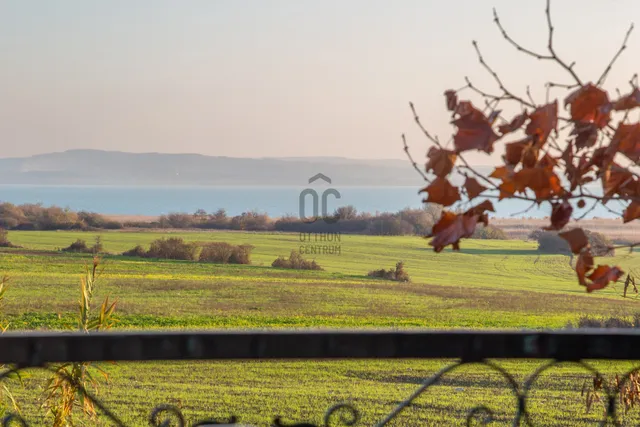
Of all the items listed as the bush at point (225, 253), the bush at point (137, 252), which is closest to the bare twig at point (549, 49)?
the bush at point (225, 253)

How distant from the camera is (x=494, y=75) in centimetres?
97

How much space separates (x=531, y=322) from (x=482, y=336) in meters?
20.0

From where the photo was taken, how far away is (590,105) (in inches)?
33.4

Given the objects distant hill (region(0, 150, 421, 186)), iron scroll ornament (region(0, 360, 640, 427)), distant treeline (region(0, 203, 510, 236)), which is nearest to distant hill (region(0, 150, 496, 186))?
distant hill (region(0, 150, 421, 186))

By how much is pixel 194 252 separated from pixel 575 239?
Answer: 28896 millimetres

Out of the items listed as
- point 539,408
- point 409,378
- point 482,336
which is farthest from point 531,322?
point 482,336

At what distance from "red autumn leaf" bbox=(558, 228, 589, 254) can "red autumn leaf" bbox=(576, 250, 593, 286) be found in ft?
0.04

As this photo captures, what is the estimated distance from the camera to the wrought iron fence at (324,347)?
0.94 m

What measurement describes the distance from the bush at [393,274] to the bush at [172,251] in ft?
22.8

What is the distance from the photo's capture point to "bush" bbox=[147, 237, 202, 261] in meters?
29.2

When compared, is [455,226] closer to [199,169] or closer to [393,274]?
[393,274]

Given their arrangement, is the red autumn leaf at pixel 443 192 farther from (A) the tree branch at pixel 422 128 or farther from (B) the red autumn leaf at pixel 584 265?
(B) the red autumn leaf at pixel 584 265

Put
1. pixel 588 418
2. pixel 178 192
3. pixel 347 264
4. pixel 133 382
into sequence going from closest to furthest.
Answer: pixel 588 418
pixel 133 382
pixel 347 264
pixel 178 192

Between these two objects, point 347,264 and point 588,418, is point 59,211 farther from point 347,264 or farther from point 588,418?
point 588,418
